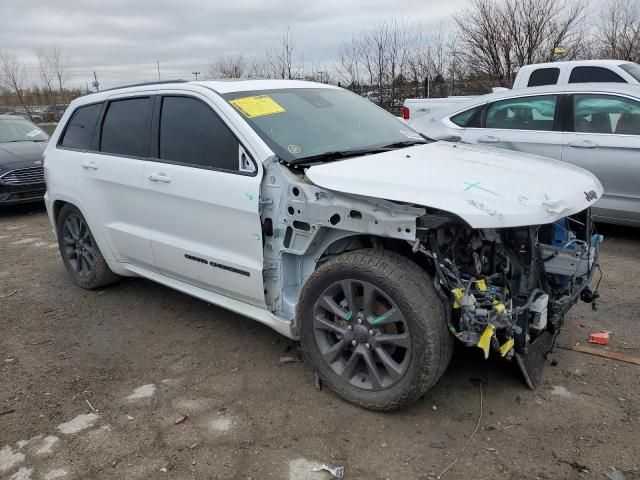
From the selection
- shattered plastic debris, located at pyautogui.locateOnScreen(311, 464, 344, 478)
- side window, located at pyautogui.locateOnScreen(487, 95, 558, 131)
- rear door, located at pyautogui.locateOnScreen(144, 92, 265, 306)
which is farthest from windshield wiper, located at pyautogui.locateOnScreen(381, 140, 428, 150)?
side window, located at pyautogui.locateOnScreen(487, 95, 558, 131)

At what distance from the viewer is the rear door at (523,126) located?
5.90 metres

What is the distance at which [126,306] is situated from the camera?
4.79m

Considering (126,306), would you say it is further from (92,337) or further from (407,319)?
(407,319)

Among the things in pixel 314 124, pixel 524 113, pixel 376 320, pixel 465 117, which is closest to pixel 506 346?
pixel 376 320

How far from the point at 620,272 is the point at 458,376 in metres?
2.57

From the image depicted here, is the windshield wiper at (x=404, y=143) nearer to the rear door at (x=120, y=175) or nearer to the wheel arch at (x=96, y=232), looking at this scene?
the rear door at (x=120, y=175)

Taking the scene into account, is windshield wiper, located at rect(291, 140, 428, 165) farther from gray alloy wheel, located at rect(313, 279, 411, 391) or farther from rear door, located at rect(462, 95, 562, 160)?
rear door, located at rect(462, 95, 562, 160)

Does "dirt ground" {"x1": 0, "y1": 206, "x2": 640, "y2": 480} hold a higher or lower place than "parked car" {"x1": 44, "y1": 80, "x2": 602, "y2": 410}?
lower

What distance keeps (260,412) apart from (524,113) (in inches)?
184

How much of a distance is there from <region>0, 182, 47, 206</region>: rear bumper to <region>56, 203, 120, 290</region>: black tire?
14.8ft

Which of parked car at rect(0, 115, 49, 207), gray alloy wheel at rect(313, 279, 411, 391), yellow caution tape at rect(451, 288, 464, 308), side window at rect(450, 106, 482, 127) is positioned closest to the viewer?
yellow caution tape at rect(451, 288, 464, 308)

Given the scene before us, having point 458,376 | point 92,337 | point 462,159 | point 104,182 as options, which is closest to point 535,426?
point 458,376

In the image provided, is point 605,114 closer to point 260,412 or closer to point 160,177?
point 160,177

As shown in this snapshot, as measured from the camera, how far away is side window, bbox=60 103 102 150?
4.69 m
